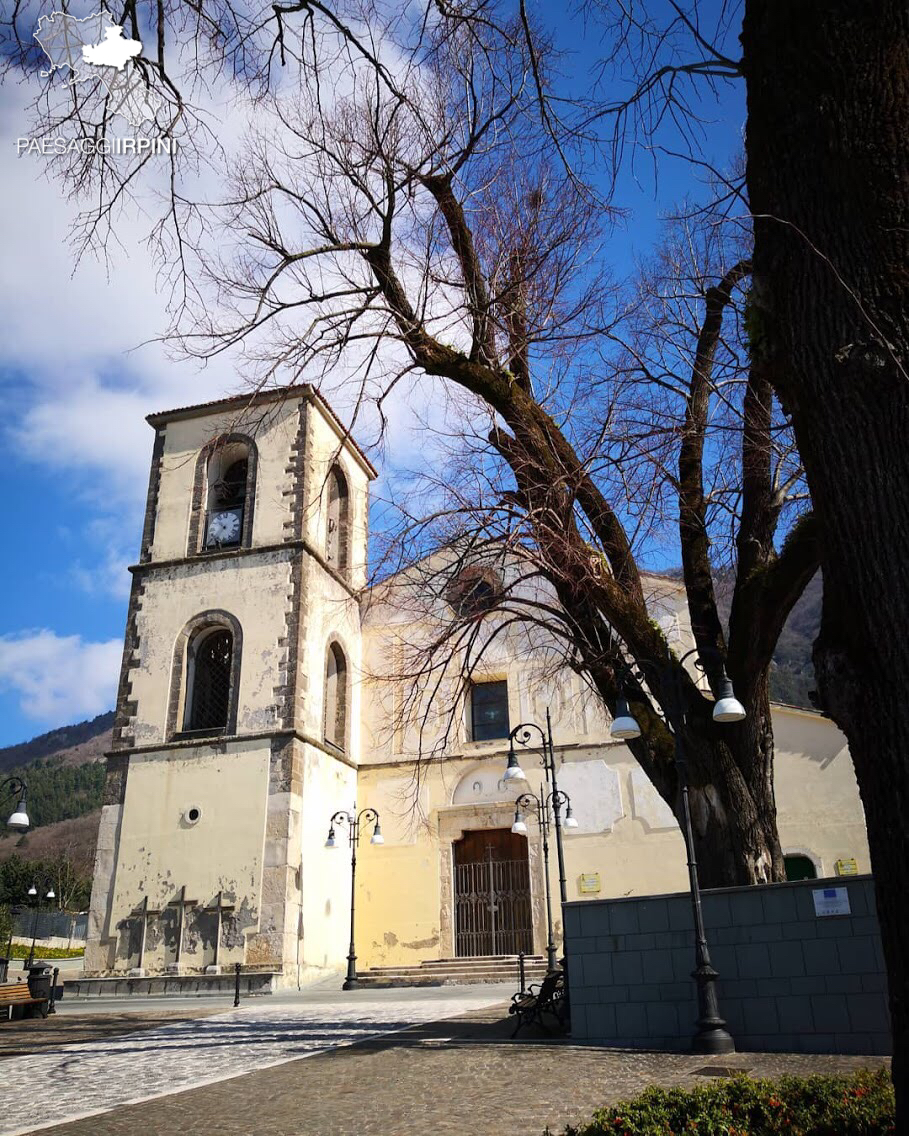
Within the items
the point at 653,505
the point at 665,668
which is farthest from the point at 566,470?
the point at 665,668

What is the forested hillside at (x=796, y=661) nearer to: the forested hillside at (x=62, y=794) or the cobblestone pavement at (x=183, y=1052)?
the cobblestone pavement at (x=183, y=1052)

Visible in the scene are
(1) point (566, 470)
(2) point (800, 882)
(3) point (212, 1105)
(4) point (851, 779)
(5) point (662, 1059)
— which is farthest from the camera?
(4) point (851, 779)

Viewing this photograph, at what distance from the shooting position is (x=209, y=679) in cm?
2141

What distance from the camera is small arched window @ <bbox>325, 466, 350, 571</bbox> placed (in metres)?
23.6

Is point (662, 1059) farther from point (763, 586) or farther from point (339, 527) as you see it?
point (339, 527)

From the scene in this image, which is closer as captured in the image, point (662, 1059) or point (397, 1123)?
point (397, 1123)

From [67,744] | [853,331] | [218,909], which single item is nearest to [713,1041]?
[853,331]

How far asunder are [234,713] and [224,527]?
464cm

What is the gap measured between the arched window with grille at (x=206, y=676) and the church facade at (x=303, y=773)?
48 millimetres

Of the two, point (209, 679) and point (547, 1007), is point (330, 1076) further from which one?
point (209, 679)

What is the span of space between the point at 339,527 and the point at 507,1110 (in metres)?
19.0

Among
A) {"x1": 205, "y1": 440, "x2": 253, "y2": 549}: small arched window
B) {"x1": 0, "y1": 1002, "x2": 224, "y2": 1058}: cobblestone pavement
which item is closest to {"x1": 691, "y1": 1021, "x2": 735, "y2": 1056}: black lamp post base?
{"x1": 0, "y1": 1002, "x2": 224, "y2": 1058}: cobblestone pavement

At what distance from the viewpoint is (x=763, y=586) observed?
8.11 metres

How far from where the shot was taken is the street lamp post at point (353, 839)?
18.2m
